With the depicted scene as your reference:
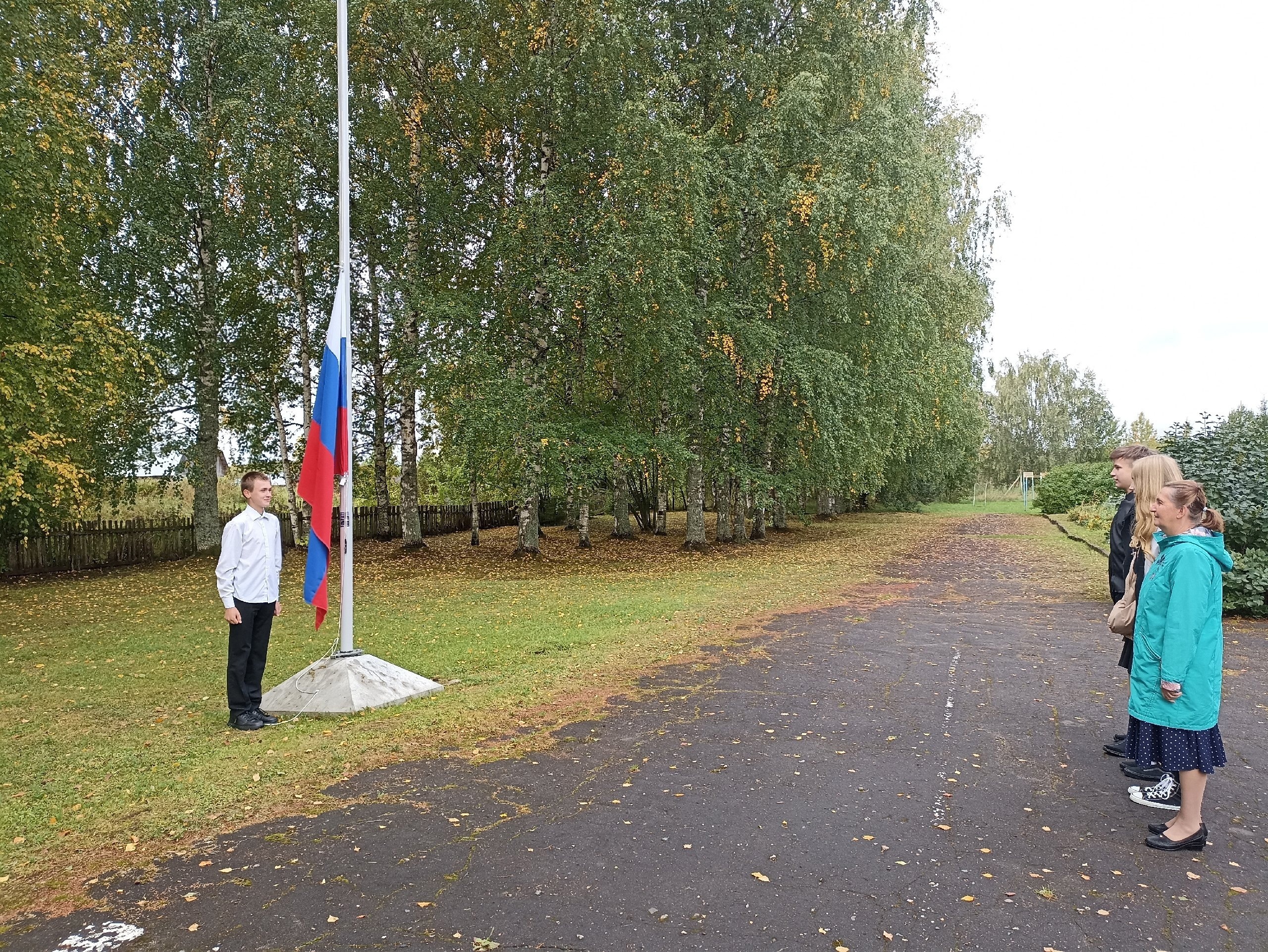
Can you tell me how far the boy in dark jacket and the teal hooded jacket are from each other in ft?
4.49

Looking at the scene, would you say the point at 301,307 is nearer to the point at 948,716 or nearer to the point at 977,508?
the point at 948,716

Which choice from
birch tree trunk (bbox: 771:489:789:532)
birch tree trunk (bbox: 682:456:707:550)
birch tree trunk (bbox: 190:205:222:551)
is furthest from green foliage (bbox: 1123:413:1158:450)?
birch tree trunk (bbox: 190:205:222:551)

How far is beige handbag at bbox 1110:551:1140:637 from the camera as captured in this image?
5.01m

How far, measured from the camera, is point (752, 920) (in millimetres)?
3436

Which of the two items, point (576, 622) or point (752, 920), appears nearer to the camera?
point (752, 920)

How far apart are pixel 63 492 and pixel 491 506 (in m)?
20.6

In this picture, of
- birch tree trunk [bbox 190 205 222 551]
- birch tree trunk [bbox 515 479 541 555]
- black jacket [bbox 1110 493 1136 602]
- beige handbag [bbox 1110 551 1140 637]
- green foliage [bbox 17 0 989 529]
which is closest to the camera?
beige handbag [bbox 1110 551 1140 637]

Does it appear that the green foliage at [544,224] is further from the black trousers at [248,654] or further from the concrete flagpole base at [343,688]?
the black trousers at [248,654]

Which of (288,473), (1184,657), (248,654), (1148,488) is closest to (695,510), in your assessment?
(288,473)

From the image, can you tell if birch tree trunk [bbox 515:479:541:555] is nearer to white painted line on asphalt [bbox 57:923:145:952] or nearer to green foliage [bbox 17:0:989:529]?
green foliage [bbox 17:0:989:529]

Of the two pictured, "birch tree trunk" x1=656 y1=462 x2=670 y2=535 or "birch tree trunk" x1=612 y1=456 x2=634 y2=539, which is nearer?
"birch tree trunk" x1=612 y1=456 x2=634 y2=539

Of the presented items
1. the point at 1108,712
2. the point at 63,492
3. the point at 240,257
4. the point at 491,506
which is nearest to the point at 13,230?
the point at 63,492

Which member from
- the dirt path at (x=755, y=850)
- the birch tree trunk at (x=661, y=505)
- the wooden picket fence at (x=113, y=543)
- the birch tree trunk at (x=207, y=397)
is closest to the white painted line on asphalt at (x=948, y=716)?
the dirt path at (x=755, y=850)

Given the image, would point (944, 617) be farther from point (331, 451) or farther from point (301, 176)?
point (301, 176)
